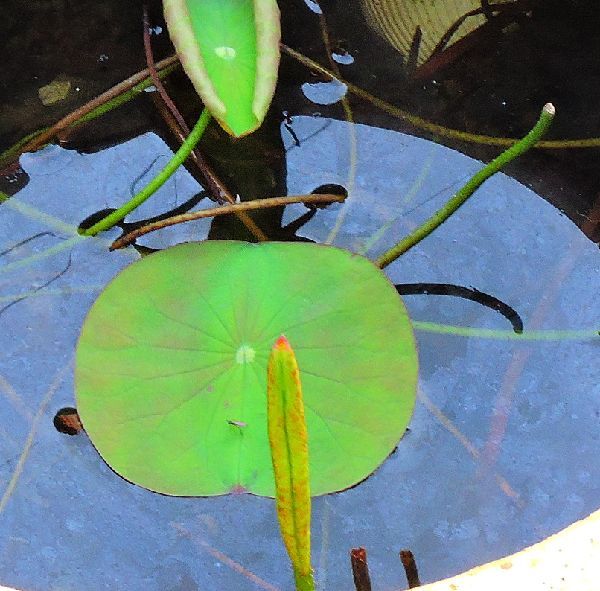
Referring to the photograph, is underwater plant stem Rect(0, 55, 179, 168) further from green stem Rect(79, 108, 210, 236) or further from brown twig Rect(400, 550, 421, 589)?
brown twig Rect(400, 550, 421, 589)

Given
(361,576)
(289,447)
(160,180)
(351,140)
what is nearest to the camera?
(289,447)

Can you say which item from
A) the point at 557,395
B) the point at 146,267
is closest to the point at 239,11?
the point at 146,267

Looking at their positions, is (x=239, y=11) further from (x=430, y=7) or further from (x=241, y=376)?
(x=241, y=376)

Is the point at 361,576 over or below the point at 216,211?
below

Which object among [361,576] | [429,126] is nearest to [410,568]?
[361,576]

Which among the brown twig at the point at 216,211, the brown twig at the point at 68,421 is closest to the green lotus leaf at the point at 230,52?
the brown twig at the point at 216,211

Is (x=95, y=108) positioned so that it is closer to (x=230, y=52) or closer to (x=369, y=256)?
(x=230, y=52)
